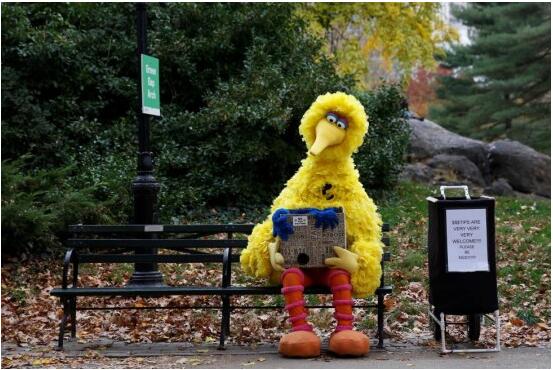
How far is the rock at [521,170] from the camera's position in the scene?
770 inches

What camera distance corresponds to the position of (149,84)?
28.3 feet

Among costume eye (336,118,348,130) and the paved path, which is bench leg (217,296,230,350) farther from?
costume eye (336,118,348,130)

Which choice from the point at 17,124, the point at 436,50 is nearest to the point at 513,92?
the point at 436,50

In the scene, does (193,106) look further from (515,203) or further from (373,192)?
(515,203)

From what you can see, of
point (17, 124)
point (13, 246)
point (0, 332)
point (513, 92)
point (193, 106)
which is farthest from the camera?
point (513, 92)

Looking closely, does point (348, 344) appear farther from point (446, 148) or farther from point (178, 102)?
point (446, 148)

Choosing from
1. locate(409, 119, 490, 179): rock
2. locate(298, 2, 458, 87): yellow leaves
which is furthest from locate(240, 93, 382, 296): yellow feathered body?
locate(298, 2, 458, 87): yellow leaves

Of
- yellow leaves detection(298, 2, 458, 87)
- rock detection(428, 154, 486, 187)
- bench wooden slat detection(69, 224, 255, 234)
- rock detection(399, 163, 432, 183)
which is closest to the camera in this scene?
bench wooden slat detection(69, 224, 255, 234)

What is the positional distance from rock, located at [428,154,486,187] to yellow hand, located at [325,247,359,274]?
486 inches

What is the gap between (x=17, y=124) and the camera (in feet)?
40.8

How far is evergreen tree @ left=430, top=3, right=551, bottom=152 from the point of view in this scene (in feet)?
93.3

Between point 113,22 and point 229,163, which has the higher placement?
point 113,22

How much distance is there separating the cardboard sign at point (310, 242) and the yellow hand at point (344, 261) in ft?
0.18

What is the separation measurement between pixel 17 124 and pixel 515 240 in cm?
708
